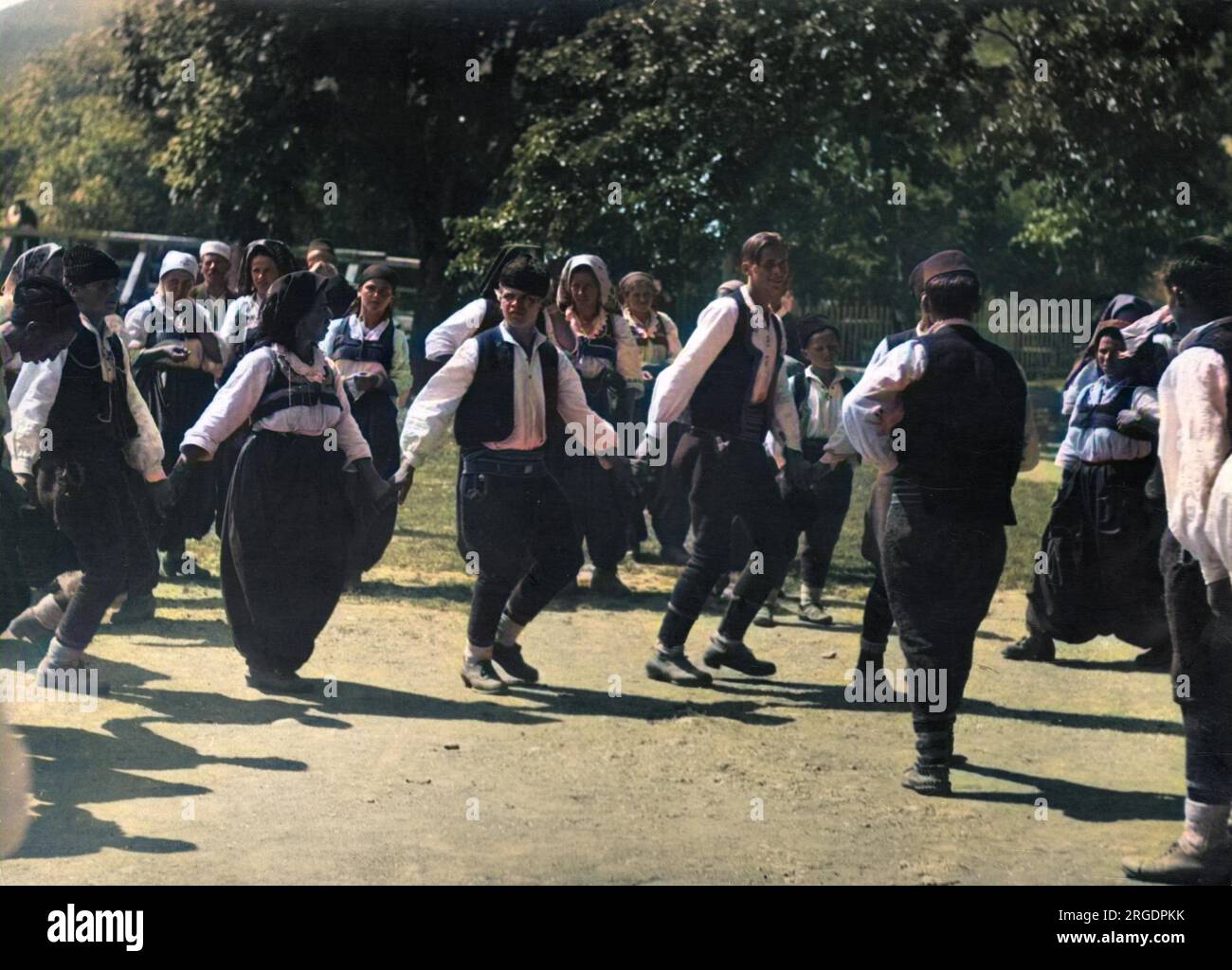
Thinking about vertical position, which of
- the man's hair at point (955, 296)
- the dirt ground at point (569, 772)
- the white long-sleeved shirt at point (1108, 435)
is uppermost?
the man's hair at point (955, 296)

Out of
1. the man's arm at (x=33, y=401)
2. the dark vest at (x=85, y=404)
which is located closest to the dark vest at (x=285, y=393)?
the dark vest at (x=85, y=404)

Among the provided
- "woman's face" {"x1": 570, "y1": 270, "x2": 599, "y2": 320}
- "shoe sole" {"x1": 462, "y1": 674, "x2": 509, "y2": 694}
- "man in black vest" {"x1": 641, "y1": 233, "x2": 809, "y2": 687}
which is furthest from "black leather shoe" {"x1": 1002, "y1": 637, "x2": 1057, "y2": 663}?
"woman's face" {"x1": 570, "y1": 270, "x2": 599, "y2": 320}

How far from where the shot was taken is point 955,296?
6965 millimetres

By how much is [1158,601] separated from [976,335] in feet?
10.2

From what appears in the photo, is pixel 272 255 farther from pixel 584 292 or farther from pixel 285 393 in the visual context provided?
pixel 584 292

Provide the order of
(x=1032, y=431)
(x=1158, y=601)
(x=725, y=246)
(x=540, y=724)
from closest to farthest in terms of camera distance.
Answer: (x=1032, y=431), (x=540, y=724), (x=1158, y=601), (x=725, y=246)

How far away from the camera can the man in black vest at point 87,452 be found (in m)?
8.05

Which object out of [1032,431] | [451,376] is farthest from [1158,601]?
[451,376]

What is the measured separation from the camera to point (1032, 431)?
763 centimetres

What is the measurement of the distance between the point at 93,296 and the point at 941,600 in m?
3.98

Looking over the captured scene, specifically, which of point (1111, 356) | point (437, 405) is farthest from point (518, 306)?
point (1111, 356)

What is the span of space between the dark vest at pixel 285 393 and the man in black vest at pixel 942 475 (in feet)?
8.66

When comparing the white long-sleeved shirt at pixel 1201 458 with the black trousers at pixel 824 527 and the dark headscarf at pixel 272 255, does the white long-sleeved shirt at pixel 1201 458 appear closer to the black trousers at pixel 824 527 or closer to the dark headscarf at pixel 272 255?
the dark headscarf at pixel 272 255

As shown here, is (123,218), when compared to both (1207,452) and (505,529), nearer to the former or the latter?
(505,529)
